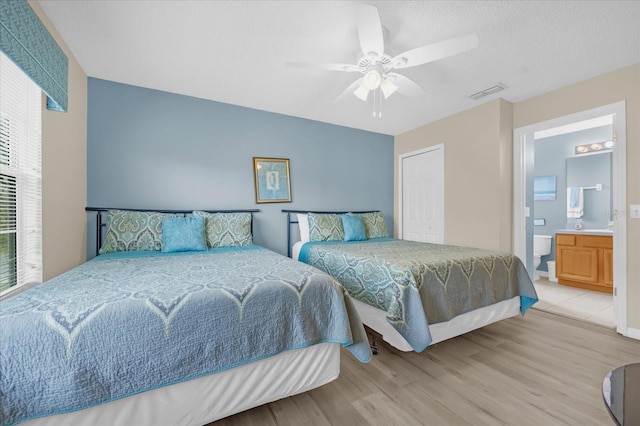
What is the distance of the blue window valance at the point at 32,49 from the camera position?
116 cm

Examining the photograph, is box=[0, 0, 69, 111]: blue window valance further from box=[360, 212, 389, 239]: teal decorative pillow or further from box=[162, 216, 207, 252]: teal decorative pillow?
box=[360, 212, 389, 239]: teal decorative pillow

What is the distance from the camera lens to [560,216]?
434 centimetres

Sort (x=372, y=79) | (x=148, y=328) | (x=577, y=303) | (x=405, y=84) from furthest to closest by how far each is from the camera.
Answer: (x=577, y=303) < (x=405, y=84) < (x=372, y=79) < (x=148, y=328)

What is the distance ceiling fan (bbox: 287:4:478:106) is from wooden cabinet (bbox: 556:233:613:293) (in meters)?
3.44

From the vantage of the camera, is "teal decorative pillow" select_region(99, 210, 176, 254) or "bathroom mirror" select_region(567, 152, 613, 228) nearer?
"teal decorative pillow" select_region(99, 210, 176, 254)

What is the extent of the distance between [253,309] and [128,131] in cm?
260

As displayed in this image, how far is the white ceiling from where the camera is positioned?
5.63 ft

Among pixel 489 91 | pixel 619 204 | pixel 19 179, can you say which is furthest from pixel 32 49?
pixel 619 204

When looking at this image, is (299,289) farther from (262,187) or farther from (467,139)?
(467,139)

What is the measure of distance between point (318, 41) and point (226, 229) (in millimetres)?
1945

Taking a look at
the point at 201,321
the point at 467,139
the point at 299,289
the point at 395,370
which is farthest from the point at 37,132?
the point at 467,139

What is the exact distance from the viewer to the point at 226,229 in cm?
277

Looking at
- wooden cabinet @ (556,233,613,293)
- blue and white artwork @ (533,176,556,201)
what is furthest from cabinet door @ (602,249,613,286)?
blue and white artwork @ (533,176,556,201)

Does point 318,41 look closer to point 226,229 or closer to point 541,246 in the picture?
point 226,229
